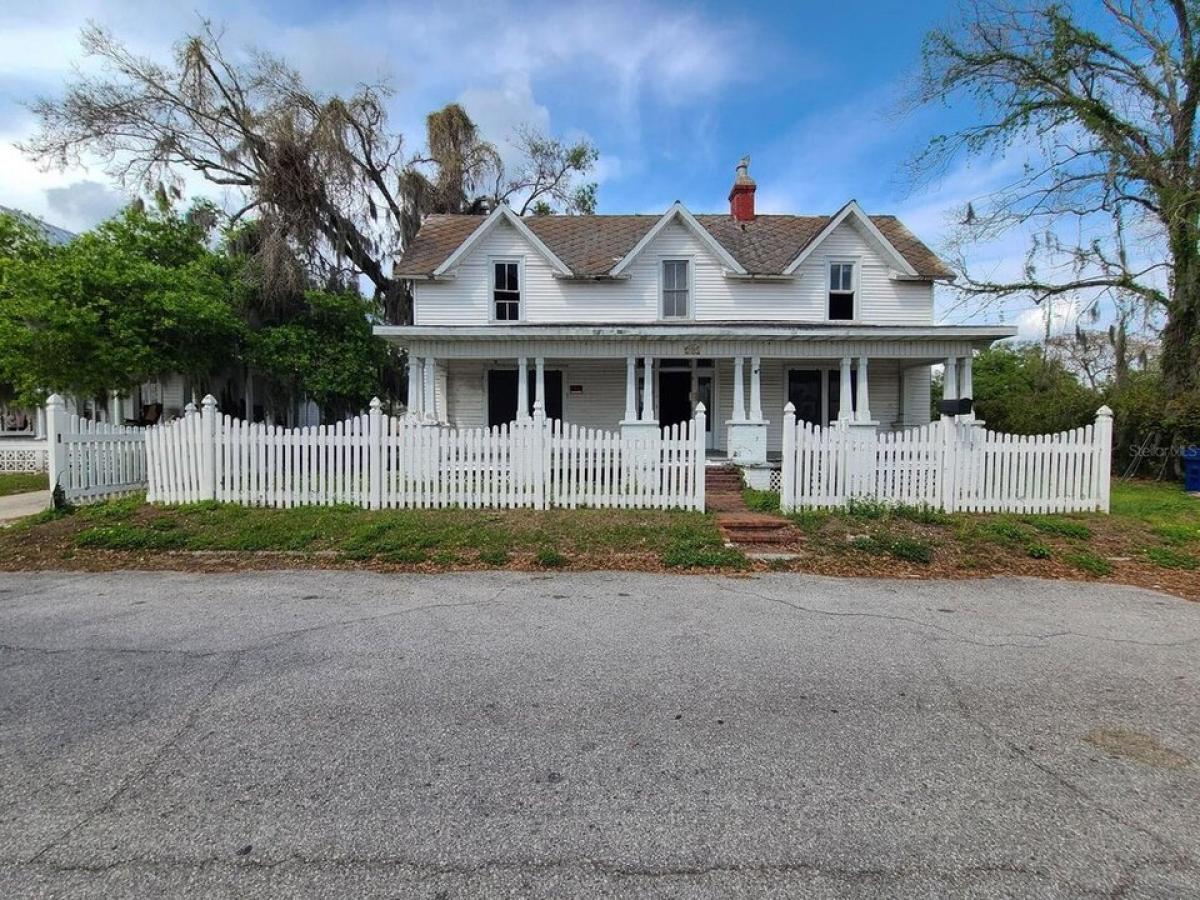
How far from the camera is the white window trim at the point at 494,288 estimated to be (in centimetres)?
1638

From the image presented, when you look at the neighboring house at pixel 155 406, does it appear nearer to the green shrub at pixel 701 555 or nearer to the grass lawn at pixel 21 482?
the grass lawn at pixel 21 482

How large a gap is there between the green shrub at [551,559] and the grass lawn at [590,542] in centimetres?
2

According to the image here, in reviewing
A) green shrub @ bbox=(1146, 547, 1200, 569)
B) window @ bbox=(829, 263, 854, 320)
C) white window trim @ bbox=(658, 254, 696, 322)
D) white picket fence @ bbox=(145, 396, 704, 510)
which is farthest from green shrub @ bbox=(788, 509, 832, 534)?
window @ bbox=(829, 263, 854, 320)

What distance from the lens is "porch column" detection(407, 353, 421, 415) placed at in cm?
1454

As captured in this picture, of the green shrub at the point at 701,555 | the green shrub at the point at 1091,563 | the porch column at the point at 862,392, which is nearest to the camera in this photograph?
the green shrub at the point at 1091,563

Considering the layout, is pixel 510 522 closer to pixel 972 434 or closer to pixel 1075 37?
pixel 972 434

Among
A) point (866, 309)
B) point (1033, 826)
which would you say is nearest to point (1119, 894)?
point (1033, 826)

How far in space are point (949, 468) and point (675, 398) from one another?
840cm

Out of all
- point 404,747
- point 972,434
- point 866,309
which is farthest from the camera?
point 866,309

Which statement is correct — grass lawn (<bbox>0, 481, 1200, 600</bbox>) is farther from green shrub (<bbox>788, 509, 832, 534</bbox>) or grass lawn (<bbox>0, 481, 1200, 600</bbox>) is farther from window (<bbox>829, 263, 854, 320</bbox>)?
window (<bbox>829, 263, 854, 320</bbox>)

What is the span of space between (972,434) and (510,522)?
7.28m

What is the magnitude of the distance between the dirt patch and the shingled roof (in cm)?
1474

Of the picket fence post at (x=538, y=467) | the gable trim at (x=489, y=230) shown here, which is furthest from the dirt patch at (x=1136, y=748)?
the gable trim at (x=489, y=230)

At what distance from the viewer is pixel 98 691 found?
3.65 meters
